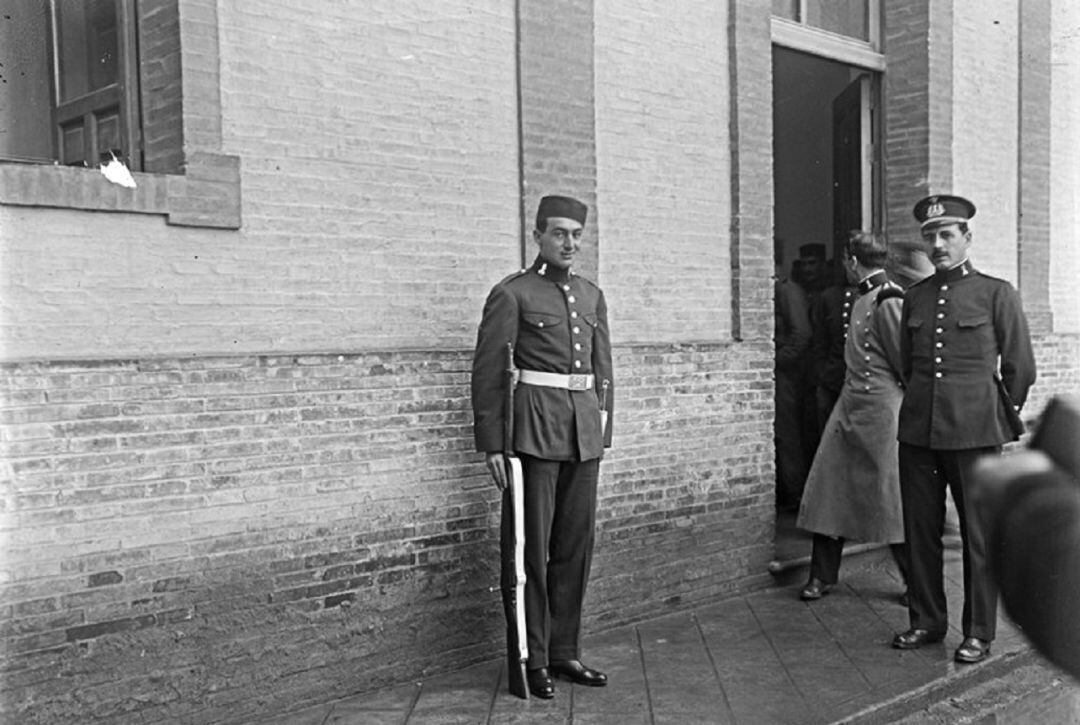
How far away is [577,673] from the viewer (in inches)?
202

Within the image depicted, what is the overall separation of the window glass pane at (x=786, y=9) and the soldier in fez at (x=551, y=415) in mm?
3207

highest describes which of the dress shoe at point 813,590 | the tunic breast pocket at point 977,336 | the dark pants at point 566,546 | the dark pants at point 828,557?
the tunic breast pocket at point 977,336

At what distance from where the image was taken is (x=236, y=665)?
15.0ft

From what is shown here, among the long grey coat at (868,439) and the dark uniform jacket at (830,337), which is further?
the dark uniform jacket at (830,337)

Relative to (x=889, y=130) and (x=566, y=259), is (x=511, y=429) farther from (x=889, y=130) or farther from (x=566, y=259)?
(x=889, y=130)

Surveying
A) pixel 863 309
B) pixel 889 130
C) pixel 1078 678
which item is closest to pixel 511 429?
pixel 863 309

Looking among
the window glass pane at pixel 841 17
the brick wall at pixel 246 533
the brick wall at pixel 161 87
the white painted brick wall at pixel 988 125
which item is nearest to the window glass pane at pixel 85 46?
the brick wall at pixel 161 87

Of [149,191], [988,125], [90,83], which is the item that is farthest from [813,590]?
[90,83]

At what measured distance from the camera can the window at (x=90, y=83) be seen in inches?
178

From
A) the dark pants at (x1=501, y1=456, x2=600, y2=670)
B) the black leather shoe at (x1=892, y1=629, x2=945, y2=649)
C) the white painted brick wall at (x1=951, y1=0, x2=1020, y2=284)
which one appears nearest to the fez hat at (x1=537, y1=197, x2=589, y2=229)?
the dark pants at (x1=501, y1=456, x2=600, y2=670)

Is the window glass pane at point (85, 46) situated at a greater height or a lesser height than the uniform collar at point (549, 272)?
greater

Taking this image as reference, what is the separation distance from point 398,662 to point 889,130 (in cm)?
549

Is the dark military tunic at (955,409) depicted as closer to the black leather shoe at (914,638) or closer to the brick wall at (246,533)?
the black leather shoe at (914,638)

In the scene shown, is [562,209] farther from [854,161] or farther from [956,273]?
[854,161]
